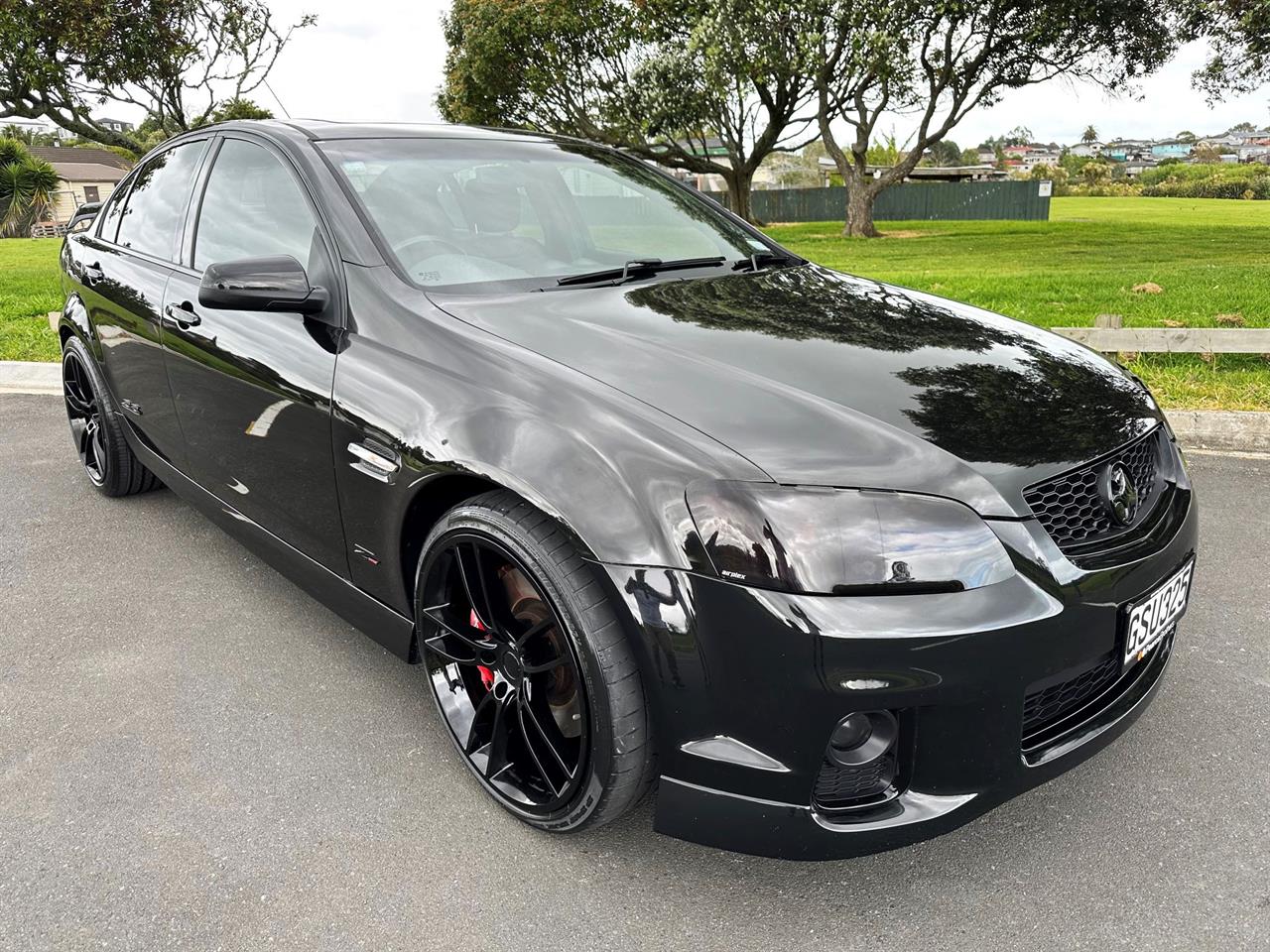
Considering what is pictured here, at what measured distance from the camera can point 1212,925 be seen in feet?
6.44

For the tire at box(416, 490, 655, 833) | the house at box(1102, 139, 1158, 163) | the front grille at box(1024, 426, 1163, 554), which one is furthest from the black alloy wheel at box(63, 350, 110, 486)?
the house at box(1102, 139, 1158, 163)

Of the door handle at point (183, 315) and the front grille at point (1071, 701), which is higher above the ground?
the door handle at point (183, 315)

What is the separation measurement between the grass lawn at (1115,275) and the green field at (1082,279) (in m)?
0.02

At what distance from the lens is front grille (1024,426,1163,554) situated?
77.1 inches

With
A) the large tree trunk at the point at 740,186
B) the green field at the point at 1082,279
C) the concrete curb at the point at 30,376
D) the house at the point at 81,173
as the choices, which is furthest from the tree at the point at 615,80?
the house at the point at 81,173

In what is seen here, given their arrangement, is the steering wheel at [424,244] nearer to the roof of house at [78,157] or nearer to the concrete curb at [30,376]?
the concrete curb at [30,376]

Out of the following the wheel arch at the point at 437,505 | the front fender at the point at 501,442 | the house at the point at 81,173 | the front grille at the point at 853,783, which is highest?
the house at the point at 81,173

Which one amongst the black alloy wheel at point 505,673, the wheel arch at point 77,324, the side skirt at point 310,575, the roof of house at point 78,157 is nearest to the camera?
the black alloy wheel at point 505,673

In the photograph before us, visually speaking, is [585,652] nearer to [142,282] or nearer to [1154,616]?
[1154,616]

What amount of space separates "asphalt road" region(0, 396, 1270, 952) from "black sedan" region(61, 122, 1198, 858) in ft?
0.71

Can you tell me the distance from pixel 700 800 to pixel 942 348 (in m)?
1.26

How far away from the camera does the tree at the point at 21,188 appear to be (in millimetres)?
26953

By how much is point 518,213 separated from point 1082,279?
9.83 metres

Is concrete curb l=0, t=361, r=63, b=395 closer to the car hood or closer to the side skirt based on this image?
the side skirt
